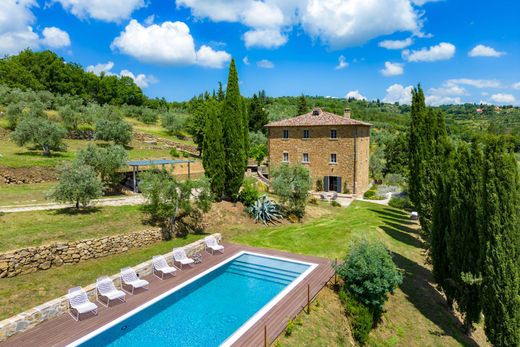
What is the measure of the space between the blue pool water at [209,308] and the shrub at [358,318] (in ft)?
8.96

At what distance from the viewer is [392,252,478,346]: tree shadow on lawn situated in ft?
39.0

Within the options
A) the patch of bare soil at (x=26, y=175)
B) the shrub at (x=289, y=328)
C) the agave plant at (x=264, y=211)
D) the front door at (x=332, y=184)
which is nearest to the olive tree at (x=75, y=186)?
the patch of bare soil at (x=26, y=175)

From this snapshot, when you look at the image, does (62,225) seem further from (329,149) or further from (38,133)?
(329,149)

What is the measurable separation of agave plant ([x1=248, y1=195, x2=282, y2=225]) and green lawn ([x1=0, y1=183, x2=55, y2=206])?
12065mm

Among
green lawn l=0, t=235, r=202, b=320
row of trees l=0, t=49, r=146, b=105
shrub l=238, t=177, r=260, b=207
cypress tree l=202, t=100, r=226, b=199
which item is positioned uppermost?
row of trees l=0, t=49, r=146, b=105

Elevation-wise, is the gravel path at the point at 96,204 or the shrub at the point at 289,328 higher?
the gravel path at the point at 96,204

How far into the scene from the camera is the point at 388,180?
4234cm

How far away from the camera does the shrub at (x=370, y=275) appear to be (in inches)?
443

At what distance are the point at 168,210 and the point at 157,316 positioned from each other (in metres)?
7.28

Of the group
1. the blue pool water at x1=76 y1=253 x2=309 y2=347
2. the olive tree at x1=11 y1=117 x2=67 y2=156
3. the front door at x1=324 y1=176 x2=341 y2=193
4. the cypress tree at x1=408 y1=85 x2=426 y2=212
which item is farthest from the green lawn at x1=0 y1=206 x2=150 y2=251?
the front door at x1=324 y1=176 x2=341 y2=193

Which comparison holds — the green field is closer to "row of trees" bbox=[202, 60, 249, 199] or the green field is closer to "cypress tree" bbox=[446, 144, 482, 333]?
"cypress tree" bbox=[446, 144, 482, 333]

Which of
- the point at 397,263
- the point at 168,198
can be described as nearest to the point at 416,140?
the point at 397,263

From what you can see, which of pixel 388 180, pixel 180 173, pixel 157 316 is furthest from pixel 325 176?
pixel 157 316

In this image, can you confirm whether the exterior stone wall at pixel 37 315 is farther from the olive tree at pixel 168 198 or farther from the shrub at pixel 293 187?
the shrub at pixel 293 187
